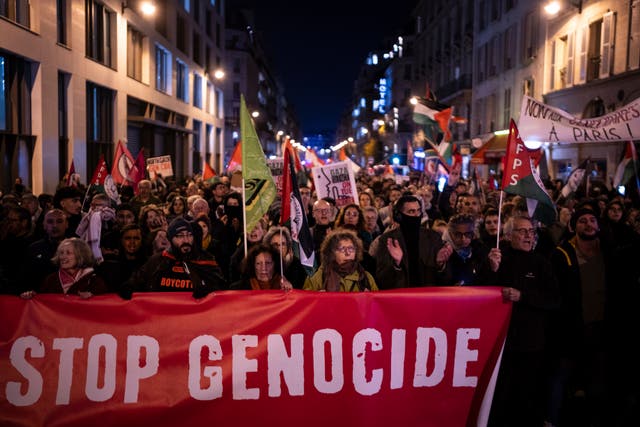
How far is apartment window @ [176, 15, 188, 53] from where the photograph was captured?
1421 inches

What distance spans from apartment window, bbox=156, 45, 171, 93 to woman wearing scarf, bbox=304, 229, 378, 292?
2764cm

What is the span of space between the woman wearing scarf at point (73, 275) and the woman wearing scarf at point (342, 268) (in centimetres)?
168

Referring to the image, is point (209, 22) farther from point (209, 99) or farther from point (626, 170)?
point (626, 170)

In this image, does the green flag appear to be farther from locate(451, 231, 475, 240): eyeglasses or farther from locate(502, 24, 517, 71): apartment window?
locate(502, 24, 517, 71): apartment window

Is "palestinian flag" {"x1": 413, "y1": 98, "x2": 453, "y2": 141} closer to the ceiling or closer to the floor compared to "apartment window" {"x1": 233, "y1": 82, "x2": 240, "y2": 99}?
closer to the floor

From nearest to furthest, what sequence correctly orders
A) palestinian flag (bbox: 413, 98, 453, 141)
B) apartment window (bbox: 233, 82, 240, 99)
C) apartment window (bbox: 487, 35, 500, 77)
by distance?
1. palestinian flag (bbox: 413, 98, 453, 141)
2. apartment window (bbox: 487, 35, 500, 77)
3. apartment window (bbox: 233, 82, 240, 99)

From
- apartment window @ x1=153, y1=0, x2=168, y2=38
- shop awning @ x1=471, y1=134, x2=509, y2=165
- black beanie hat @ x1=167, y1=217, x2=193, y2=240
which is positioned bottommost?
black beanie hat @ x1=167, y1=217, x2=193, y2=240

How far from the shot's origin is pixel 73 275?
5.45 meters

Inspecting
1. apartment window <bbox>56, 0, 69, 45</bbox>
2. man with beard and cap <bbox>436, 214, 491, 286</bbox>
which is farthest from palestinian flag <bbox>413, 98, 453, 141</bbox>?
man with beard and cap <bbox>436, 214, 491, 286</bbox>

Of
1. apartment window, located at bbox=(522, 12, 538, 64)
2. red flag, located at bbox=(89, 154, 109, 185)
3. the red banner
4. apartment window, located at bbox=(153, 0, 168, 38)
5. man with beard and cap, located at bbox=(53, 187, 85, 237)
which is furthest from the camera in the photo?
apartment window, located at bbox=(522, 12, 538, 64)

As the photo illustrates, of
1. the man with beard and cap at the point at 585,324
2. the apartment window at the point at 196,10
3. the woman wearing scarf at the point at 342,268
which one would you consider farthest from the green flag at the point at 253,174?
the apartment window at the point at 196,10

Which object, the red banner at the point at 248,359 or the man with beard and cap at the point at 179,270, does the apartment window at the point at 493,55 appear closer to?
the man with beard and cap at the point at 179,270

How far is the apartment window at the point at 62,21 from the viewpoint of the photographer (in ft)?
63.7

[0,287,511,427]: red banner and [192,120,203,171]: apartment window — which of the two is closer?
[0,287,511,427]: red banner
